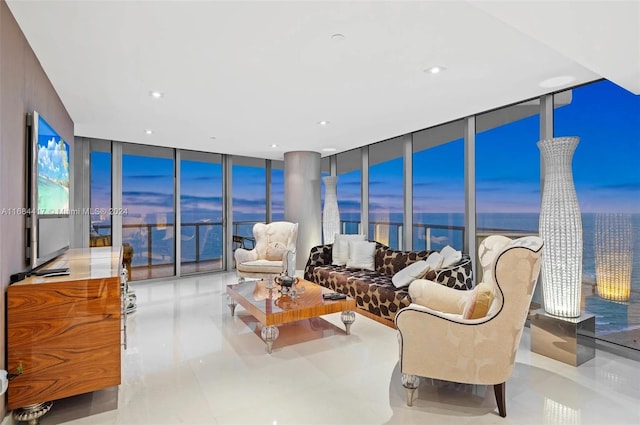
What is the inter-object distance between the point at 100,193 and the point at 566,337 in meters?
6.45

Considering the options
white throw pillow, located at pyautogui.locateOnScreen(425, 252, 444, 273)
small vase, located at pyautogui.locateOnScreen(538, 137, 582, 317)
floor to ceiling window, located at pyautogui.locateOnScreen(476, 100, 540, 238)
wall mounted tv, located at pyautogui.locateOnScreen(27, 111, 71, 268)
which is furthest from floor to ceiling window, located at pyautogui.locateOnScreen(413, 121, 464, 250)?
wall mounted tv, located at pyautogui.locateOnScreen(27, 111, 71, 268)

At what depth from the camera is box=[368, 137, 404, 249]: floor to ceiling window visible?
5508 mm

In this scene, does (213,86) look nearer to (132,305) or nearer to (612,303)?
(132,305)

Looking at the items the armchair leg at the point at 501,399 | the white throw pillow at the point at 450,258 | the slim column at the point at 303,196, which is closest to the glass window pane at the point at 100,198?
the slim column at the point at 303,196

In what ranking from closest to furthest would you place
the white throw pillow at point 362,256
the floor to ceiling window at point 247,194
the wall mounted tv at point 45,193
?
the wall mounted tv at point 45,193 → the white throw pillow at point 362,256 → the floor to ceiling window at point 247,194

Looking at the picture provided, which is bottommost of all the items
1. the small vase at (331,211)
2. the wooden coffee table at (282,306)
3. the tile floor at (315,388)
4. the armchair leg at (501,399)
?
the tile floor at (315,388)

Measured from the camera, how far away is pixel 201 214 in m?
6.86

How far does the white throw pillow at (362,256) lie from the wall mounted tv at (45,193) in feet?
11.0

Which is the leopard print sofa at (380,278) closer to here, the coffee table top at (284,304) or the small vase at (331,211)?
the coffee table top at (284,304)

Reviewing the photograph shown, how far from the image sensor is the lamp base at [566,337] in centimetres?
272

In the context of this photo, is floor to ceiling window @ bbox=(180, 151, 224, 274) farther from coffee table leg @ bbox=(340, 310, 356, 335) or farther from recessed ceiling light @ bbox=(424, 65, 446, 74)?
recessed ceiling light @ bbox=(424, 65, 446, 74)

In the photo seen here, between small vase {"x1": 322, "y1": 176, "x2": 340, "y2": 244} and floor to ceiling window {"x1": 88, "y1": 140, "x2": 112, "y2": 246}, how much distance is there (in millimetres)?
3704

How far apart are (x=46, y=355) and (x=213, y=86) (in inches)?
92.8

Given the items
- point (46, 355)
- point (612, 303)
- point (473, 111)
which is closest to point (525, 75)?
point (473, 111)
